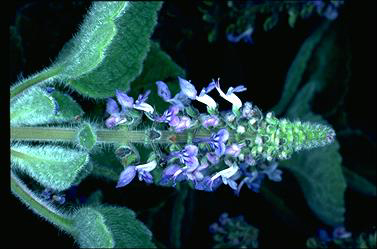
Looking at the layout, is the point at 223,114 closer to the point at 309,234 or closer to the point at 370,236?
the point at 370,236

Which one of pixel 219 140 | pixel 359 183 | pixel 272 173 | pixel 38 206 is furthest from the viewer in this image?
pixel 359 183

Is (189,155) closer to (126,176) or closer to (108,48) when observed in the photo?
(126,176)

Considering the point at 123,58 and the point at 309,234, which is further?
the point at 309,234

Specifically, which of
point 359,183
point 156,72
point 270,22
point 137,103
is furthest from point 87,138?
point 359,183

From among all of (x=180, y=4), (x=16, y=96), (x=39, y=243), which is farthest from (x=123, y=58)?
(x=180, y=4)

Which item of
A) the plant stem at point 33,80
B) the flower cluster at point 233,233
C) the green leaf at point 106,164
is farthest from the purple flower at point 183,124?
the flower cluster at point 233,233
